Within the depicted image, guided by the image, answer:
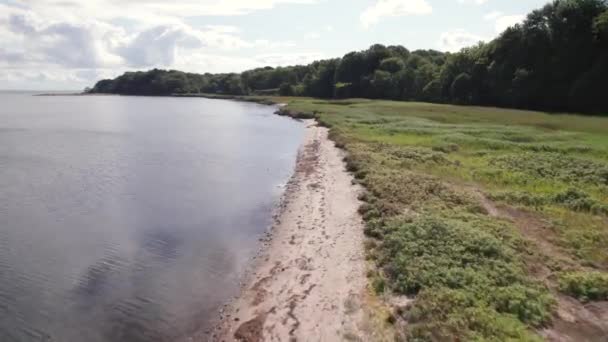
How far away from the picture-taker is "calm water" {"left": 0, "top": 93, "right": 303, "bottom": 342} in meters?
12.4

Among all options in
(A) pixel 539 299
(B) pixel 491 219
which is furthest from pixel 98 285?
(B) pixel 491 219

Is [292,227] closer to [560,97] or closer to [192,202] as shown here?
[192,202]

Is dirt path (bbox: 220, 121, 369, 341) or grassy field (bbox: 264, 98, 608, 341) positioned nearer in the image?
grassy field (bbox: 264, 98, 608, 341)

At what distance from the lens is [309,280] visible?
1396 cm

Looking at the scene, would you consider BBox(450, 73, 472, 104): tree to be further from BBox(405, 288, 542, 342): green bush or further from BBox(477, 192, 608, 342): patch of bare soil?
BBox(405, 288, 542, 342): green bush

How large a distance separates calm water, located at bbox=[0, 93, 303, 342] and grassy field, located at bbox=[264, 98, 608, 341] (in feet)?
18.6

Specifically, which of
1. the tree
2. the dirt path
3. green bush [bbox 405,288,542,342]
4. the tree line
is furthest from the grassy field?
the tree

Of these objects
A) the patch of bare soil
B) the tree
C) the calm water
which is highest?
the tree

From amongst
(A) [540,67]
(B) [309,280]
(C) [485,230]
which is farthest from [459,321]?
(A) [540,67]

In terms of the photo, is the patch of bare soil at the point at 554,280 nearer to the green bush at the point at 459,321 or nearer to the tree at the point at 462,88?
the green bush at the point at 459,321

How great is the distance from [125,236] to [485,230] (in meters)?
14.5

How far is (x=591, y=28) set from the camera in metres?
64.1

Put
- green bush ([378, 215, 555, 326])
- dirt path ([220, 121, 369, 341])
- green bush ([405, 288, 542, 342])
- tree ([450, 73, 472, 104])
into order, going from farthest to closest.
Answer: tree ([450, 73, 472, 104]) < dirt path ([220, 121, 369, 341]) < green bush ([378, 215, 555, 326]) < green bush ([405, 288, 542, 342])

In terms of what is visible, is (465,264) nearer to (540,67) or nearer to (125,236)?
(125,236)
